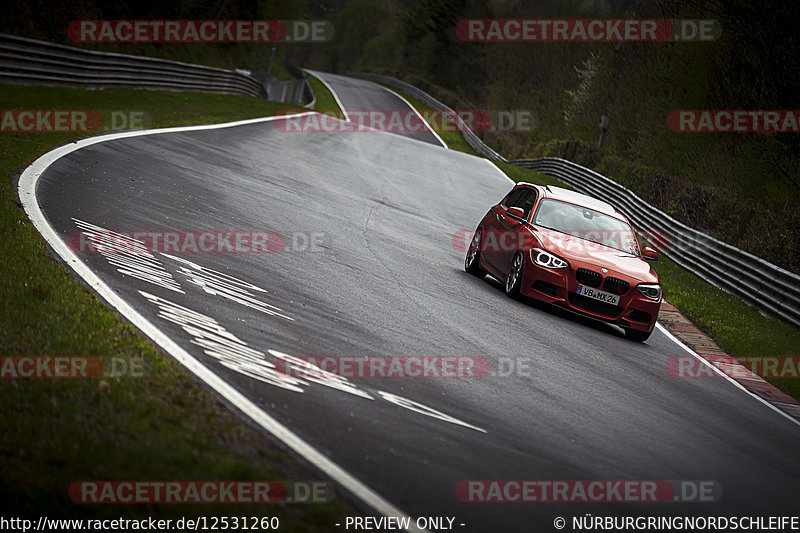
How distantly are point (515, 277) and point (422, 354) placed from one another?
420 cm

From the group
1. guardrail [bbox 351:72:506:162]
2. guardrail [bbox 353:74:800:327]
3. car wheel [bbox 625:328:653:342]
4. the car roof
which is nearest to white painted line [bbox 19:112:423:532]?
car wheel [bbox 625:328:653:342]

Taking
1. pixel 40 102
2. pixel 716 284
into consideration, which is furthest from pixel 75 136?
pixel 716 284

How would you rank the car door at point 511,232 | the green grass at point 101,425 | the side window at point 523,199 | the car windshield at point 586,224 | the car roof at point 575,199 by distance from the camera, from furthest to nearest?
1. the car roof at point 575,199
2. the side window at point 523,199
3. the car windshield at point 586,224
4. the car door at point 511,232
5. the green grass at point 101,425

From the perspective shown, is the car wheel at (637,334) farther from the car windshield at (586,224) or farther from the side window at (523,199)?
the side window at (523,199)

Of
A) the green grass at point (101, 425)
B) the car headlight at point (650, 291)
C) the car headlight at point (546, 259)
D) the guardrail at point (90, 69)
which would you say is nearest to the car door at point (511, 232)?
the car headlight at point (546, 259)

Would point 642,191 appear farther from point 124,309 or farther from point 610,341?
point 124,309

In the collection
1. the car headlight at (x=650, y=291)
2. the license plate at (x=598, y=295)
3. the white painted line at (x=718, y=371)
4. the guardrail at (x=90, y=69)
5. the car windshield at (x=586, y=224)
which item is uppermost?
the guardrail at (x=90, y=69)

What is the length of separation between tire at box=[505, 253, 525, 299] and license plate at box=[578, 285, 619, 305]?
0.83 m

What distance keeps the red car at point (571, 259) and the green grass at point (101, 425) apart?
610cm

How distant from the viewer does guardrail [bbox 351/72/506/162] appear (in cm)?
4867

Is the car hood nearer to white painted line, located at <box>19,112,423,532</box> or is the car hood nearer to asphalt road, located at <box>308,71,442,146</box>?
white painted line, located at <box>19,112,423,532</box>

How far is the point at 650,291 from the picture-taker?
36.9 ft

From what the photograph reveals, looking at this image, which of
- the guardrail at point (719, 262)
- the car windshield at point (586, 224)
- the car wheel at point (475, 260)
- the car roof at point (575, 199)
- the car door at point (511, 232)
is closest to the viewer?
the car door at point (511, 232)

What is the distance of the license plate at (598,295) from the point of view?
11.0 metres
